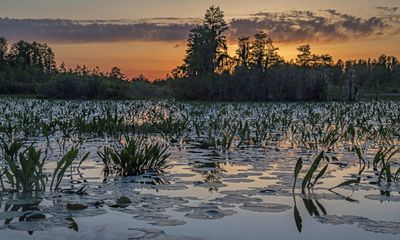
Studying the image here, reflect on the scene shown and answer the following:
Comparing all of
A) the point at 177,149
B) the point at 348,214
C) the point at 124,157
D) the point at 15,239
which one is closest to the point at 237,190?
the point at 348,214

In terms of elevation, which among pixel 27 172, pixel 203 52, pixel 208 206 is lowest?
pixel 208 206

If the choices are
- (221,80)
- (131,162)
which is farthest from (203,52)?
(131,162)

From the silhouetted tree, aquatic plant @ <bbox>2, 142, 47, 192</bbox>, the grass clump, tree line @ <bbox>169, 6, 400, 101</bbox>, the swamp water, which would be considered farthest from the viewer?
the silhouetted tree

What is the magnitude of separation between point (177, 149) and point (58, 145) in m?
2.59

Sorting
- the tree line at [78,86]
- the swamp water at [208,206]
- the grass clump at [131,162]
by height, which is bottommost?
the swamp water at [208,206]

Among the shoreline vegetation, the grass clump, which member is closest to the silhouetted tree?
the shoreline vegetation

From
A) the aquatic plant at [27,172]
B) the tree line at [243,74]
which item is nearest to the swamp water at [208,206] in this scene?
the aquatic plant at [27,172]

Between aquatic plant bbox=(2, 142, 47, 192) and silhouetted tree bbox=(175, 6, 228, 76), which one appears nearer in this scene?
aquatic plant bbox=(2, 142, 47, 192)

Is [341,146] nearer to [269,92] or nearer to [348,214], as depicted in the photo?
[348,214]

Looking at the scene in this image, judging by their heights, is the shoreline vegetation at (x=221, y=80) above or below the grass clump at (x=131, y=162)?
above

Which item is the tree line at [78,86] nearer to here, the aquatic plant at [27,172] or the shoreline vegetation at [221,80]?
the shoreline vegetation at [221,80]

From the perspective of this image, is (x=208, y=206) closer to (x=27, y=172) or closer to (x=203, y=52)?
(x=27, y=172)

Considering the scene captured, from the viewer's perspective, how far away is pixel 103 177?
7.24 metres

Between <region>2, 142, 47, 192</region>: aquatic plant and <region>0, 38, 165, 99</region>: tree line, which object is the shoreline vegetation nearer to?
<region>0, 38, 165, 99</region>: tree line
